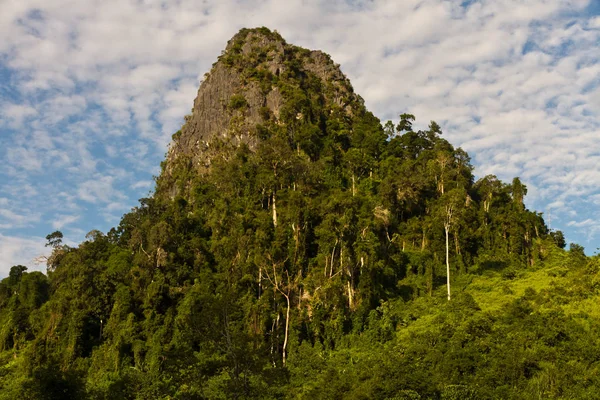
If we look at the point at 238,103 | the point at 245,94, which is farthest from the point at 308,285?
the point at 245,94

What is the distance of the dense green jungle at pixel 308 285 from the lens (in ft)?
77.3

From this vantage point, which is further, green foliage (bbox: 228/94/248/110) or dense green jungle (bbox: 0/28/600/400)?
green foliage (bbox: 228/94/248/110)

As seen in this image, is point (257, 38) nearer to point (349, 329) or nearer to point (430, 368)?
point (349, 329)

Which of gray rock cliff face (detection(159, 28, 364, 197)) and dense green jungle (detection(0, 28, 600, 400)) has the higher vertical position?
gray rock cliff face (detection(159, 28, 364, 197))

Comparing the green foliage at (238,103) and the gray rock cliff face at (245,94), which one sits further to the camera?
the green foliage at (238,103)

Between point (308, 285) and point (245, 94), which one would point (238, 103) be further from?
point (308, 285)

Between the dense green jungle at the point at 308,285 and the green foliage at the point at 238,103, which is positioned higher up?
→ the green foliage at the point at 238,103

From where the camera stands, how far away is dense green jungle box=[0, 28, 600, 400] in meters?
23.6

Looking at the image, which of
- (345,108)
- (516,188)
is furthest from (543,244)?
(345,108)

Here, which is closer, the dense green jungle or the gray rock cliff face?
the dense green jungle

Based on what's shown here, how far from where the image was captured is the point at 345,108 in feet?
229

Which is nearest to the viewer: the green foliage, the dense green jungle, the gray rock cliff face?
the dense green jungle

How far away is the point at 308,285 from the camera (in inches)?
1502

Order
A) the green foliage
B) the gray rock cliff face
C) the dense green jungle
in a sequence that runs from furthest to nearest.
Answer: the green foliage
the gray rock cliff face
the dense green jungle
